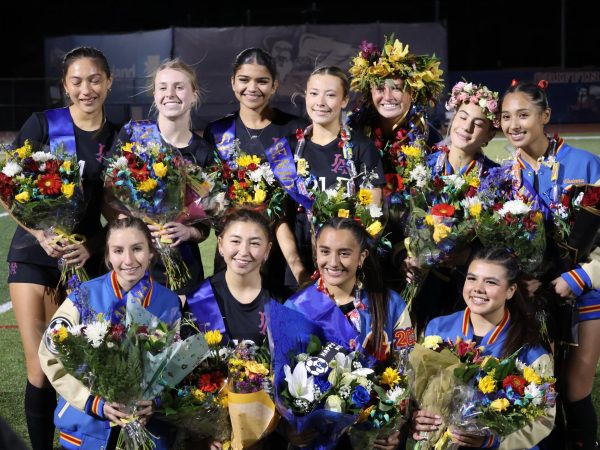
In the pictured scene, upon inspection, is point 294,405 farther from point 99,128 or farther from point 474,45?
point 474,45

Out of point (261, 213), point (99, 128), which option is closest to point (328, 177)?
point (261, 213)

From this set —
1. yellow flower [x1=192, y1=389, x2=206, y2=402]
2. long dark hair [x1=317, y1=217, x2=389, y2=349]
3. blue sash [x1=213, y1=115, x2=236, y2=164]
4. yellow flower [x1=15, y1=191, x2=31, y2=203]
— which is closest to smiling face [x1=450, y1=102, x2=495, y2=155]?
long dark hair [x1=317, y1=217, x2=389, y2=349]

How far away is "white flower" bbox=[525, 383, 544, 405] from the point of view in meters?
3.30

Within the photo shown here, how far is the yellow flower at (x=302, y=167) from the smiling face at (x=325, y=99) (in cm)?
21

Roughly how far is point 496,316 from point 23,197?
2.10m

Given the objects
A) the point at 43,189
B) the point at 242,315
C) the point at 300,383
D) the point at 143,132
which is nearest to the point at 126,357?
the point at 300,383

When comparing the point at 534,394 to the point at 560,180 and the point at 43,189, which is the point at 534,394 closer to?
the point at 560,180

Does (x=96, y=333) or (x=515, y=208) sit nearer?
(x=96, y=333)

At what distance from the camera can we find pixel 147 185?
399cm

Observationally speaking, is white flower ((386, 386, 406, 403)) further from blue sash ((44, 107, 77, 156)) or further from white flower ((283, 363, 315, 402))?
blue sash ((44, 107, 77, 156))

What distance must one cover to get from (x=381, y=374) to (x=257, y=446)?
21.7 inches

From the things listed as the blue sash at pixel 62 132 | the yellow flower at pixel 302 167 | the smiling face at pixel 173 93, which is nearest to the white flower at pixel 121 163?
the blue sash at pixel 62 132

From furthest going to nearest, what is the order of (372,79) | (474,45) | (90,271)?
(474,45) < (372,79) < (90,271)

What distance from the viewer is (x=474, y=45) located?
32.7 metres
